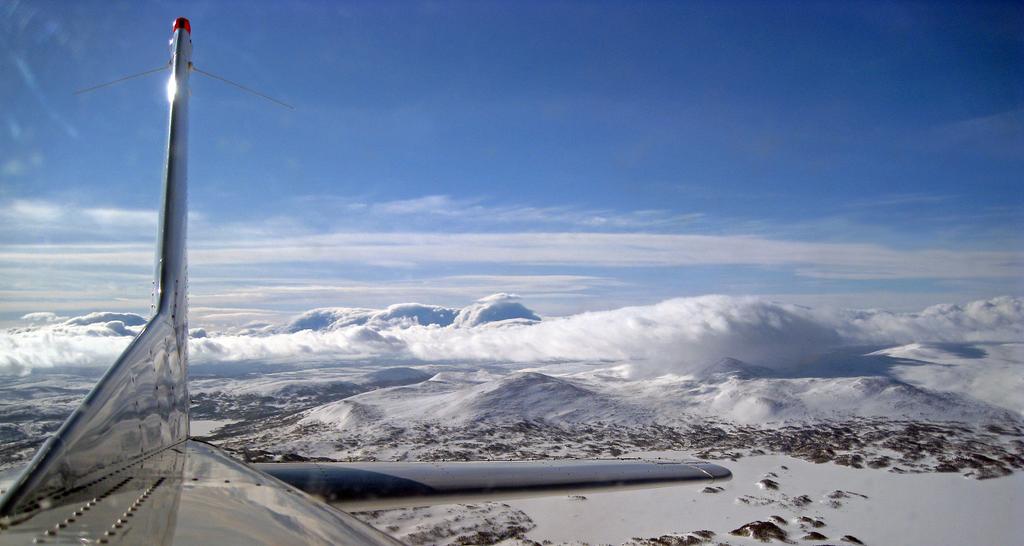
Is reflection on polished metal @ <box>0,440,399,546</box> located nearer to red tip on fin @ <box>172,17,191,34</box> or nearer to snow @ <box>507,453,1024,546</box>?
red tip on fin @ <box>172,17,191,34</box>

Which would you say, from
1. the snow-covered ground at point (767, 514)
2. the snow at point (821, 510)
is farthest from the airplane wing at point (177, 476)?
the snow at point (821, 510)

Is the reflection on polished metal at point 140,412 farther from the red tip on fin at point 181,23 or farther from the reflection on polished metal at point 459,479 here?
the reflection on polished metal at point 459,479

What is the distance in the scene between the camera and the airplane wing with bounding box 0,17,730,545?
4.26 metres

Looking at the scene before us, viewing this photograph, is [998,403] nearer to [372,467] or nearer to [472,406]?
[472,406]

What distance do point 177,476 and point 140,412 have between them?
1224 millimetres

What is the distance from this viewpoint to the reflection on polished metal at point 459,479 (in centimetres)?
824

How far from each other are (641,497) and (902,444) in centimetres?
7517

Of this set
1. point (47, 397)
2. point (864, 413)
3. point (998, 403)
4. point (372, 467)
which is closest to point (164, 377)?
point (372, 467)

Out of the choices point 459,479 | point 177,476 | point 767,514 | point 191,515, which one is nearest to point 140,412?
point 177,476

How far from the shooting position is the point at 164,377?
8.75m

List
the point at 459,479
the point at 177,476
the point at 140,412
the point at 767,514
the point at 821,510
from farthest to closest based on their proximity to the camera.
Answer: the point at 821,510
the point at 767,514
the point at 459,479
the point at 140,412
the point at 177,476

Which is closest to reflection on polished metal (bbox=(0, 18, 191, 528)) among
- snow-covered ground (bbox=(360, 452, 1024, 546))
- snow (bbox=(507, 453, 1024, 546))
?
snow-covered ground (bbox=(360, 452, 1024, 546))

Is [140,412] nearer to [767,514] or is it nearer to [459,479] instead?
[459,479]

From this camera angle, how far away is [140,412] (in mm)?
7152
